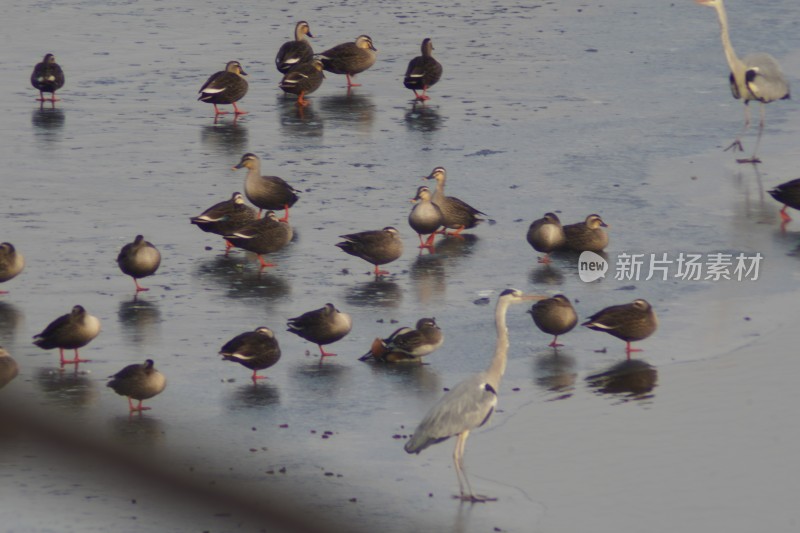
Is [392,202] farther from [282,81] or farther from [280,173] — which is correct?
[282,81]

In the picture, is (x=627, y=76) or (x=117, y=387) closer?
(x=117, y=387)

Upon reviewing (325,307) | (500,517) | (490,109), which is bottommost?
(500,517)

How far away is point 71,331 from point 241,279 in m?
3.60

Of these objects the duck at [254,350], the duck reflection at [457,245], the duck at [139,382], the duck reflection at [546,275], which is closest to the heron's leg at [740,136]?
the duck reflection at [457,245]

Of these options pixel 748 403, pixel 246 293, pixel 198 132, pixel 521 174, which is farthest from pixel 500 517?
→ pixel 198 132

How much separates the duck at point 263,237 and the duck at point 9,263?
284 cm

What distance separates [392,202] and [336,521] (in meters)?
10.3

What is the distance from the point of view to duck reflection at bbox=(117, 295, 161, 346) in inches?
701

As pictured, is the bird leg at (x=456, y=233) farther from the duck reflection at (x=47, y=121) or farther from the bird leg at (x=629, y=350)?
the duck reflection at (x=47, y=121)

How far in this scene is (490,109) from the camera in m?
28.5

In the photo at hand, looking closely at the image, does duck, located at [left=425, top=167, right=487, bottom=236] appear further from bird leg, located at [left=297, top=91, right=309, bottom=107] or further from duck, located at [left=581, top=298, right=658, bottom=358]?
bird leg, located at [left=297, top=91, right=309, bottom=107]

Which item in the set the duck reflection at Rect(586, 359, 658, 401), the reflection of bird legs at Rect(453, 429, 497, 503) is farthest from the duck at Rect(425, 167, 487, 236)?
the reflection of bird legs at Rect(453, 429, 497, 503)

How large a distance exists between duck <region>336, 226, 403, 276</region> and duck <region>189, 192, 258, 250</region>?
1733 mm

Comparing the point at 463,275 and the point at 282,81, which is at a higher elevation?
the point at 282,81
